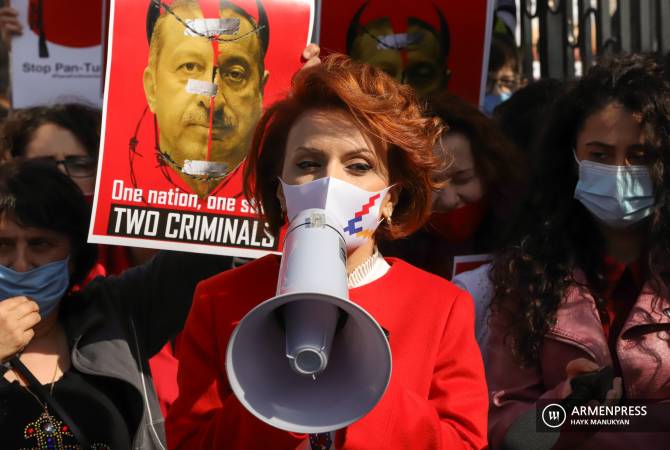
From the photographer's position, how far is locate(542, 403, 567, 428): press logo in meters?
3.06

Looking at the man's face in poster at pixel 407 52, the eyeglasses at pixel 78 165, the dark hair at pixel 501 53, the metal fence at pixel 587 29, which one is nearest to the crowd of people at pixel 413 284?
the man's face in poster at pixel 407 52

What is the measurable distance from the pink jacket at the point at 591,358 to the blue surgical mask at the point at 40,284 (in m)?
1.49

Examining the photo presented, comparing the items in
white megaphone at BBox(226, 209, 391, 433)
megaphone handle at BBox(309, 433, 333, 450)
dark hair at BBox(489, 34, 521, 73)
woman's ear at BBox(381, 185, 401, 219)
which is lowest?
megaphone handle at BBox(309, 433, 333, 450)

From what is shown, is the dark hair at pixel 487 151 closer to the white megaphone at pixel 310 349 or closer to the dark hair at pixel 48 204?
the dark hair at pixel 48 204

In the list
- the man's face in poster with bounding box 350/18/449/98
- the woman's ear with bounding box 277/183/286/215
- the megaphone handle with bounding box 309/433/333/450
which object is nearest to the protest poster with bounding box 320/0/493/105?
the man's face in poster with bounding box 350/18/449/98

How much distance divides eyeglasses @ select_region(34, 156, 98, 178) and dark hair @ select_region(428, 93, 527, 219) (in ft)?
5.02

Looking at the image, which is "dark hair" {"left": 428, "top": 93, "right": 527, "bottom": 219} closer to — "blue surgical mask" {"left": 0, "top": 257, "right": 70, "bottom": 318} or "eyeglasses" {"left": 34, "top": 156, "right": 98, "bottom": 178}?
"eyeglasses" {"left": 34, "top": 156, "right": 98, "bottom": 178}

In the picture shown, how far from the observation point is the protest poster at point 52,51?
550 cm

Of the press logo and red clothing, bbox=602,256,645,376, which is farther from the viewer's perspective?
red clothing, bbox=602,256,645,376

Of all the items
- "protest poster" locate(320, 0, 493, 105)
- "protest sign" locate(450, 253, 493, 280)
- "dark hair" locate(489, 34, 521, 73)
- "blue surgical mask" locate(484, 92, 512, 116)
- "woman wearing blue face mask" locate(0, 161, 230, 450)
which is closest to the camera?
"woman wearing blue face mask" locate(0, 161, 230, 450)

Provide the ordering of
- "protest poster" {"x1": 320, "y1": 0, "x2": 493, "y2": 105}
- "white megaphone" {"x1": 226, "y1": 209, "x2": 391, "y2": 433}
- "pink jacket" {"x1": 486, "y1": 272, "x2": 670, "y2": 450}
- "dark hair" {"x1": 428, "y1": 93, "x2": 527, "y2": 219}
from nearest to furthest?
1. "white megaphone" {"x1": 226, "y1": 209, "x2": 391, "y2": 433}
2. "pink jacket" {"x1": 486, "y1": 272, "x2": 670, "y2": 450}
3. "dark hair" {"x1": 428, "y1": 93, "x2": 527, "y2": 219}
4. "protest poster" {"x1": 320, "y1": 0, "x2": 493, "y2": 105}

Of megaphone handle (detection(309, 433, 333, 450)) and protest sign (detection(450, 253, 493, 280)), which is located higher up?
megaphone handle (detection(309, 433, 333, 450))

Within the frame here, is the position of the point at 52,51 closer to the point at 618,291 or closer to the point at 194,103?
the point at 194,103

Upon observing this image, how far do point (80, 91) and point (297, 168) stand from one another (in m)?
3.24
